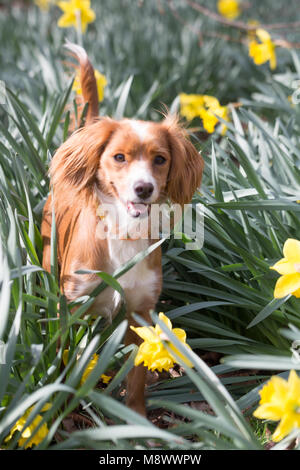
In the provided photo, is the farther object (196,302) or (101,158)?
(196,302)

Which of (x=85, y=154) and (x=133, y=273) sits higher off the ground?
(x=85, y=154)

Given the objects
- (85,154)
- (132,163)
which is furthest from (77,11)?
(132,163)

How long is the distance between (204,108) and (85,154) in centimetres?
192

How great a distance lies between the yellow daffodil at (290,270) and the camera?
1.57m

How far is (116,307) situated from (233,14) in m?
5.17

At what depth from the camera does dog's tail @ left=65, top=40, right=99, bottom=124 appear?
222cm

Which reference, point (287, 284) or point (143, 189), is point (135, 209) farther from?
point (287, 284)

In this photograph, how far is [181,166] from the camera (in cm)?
179

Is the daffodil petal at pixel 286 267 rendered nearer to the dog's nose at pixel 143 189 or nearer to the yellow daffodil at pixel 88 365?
the dog's nose at pixel 143 189

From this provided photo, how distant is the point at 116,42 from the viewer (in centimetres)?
470

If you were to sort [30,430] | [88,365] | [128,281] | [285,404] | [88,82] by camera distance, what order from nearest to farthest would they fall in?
[285,404], [30,430], [88,365], [128,281], [88,82]

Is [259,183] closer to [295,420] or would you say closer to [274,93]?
[295,420]

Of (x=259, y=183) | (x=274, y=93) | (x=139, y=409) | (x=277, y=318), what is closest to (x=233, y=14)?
(x=274, y=93)

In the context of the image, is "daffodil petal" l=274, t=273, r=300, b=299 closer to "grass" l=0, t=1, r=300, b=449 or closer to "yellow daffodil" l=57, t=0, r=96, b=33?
"grass" l=0, t=1, r=300, b=449
